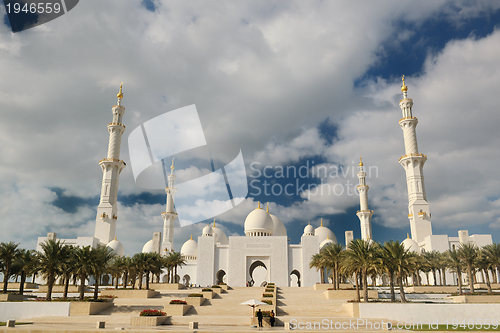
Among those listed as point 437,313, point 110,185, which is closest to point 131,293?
point 437,313

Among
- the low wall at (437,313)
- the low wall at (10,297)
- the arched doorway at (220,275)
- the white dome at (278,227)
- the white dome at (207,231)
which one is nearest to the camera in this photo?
the low wall at (437,313)

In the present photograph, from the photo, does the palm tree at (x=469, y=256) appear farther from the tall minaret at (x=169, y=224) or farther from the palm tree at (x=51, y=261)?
the tall minaret at (x=169, y=224)

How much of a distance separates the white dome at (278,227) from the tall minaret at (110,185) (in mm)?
23109

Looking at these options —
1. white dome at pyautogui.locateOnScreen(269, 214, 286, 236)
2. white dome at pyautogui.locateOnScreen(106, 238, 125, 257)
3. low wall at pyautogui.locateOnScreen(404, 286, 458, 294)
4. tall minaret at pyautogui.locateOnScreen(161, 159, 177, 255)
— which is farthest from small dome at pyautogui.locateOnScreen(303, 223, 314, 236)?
white dome at pyautogui.locateOnScreen(106, 238, 125, 257)

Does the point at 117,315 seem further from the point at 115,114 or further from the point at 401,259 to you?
the point at 115,114

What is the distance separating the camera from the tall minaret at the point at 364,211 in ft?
181

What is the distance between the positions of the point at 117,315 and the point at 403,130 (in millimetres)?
44598

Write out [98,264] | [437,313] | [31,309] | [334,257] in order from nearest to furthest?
[437,313] → [31,309] → [98,264] → [334,257]

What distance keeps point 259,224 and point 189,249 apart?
17581mm

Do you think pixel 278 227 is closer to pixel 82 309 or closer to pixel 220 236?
pixel 220 236

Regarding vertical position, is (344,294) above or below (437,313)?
above

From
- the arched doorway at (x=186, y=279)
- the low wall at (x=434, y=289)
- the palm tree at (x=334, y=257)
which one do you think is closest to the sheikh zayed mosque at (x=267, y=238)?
the arched doorway at (x=186, y=279)

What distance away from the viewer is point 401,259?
25.6m

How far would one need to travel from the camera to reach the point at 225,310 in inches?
986
